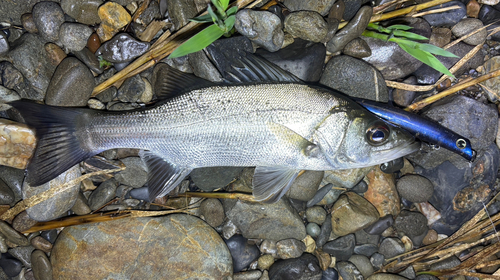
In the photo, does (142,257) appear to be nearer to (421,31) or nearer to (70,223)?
(70,223)

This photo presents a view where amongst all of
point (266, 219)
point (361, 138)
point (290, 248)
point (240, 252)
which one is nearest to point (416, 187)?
point (361, 138)

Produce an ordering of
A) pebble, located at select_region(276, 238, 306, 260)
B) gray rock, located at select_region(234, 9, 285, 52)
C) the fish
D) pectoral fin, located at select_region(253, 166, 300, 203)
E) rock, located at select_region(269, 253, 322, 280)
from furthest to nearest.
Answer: pebble, located at select_region(276, 238, 306, 260) → rock, located at select_region(269, 253, 322, 280) → gray rock, located at select_region(234, 9, 285, 52) → pectoral fin, located at select_region(253, 166, 300, 203) → the fish

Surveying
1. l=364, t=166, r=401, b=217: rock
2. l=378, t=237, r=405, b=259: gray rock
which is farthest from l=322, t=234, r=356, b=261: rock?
l=364, t=166, r=401, b=217: rock

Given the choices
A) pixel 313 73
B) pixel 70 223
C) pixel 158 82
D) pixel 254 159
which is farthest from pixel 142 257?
pixel 313 73

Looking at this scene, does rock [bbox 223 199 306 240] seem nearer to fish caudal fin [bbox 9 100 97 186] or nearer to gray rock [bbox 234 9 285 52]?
fish caudal fin [bbox 9 100 97 186]

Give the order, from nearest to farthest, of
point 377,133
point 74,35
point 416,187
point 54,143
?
1. point 377,133
2. point 54,143
3. point 74,35
4. point 416,187

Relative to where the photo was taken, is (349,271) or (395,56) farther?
(349,271)

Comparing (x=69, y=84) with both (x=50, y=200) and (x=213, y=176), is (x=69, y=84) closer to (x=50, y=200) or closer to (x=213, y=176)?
(x=50, y=200)
